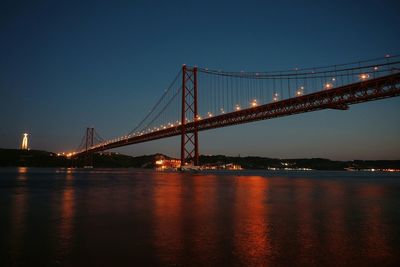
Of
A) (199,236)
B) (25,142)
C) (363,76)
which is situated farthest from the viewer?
(25,142)

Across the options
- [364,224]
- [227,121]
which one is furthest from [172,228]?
[227,121]

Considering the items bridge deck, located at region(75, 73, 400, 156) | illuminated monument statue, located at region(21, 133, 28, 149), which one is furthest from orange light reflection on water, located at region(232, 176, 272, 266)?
illuminated monument statue, located at region(21, 133, 28, 149)

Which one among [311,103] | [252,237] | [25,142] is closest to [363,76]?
[311,103]

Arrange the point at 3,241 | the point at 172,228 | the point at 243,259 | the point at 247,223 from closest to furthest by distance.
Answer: the point at 243,259 → the point at 3,241 → the point at 172,228 → the point at 247,223

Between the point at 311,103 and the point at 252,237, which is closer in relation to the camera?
the point at 252,237

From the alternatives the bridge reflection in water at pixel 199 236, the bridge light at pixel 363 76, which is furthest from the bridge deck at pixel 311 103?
the bridge reflection in water at pixel 199 236

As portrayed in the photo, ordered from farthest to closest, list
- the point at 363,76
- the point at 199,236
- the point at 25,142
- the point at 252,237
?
the point at 25,142 → the point at 363,76 → the point at 199,236 → the point at 252,237

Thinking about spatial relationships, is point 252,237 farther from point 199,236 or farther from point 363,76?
point 363,76

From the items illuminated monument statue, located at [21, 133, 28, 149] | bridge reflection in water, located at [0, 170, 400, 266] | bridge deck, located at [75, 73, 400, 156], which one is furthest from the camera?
illuminated monument statue, located at [21, 133, 28, 149]

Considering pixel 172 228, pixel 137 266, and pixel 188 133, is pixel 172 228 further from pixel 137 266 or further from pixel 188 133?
pixel 188 133

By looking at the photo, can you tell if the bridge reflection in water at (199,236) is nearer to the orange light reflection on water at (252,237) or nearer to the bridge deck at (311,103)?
the orange light reflection on water at (252,237)

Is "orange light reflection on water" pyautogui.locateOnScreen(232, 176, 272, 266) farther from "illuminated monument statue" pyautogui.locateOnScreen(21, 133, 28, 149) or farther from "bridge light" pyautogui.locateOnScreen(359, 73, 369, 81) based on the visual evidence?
"illuminated monument statue" pyautogui.locateOnScreen(21, 133, 28, 149)
